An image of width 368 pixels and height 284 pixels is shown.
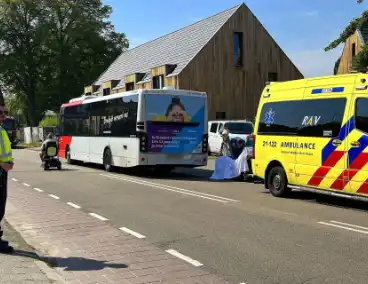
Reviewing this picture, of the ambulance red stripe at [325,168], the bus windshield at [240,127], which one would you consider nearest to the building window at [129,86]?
the bus windshield at [240,127]

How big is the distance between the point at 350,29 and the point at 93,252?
1117 cm

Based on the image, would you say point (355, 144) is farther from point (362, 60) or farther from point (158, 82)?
point (158, 82)

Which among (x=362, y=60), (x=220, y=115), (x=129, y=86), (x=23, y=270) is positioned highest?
(x=129, y=86)

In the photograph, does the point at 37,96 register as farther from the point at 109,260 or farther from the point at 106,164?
the point at 109,260

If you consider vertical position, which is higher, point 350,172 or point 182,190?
point 350,172

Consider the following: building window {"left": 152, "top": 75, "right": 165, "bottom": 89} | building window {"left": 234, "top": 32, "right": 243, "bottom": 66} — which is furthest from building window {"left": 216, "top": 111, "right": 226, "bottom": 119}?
building window {"left": 152, "top": 75, "right": 165, "bottom": 89}

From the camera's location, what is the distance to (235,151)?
51.8ft

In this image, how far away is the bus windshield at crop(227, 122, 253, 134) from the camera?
21.9m

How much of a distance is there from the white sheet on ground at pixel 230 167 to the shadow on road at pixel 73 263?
9478 mm

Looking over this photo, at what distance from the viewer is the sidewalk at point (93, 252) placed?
17.0 feet

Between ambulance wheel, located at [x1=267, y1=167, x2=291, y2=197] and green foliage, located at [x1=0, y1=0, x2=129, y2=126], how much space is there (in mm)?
50332

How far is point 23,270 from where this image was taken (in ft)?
16.9

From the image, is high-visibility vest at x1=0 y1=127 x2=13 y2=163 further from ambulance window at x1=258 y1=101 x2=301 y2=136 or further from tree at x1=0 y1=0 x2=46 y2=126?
tree at x1=0 y1=0 x2=46 y2=126

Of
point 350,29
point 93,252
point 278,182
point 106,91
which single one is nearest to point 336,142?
point 278,182
